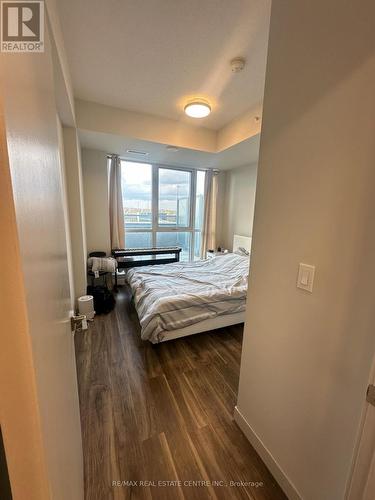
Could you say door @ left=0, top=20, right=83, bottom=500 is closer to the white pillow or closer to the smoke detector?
the smoke detector

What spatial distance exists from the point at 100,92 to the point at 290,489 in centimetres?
376

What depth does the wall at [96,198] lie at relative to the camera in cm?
367

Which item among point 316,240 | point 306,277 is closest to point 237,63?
point 316,240

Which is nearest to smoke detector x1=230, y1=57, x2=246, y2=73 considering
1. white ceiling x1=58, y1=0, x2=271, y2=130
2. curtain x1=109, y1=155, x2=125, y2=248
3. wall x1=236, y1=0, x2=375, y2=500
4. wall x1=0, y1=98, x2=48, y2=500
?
white ceiling x1=58, y1=0, x2=271, y2=130

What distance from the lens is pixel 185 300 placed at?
7.59 feet

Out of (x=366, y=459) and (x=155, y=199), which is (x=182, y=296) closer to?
(x=366, y=459)

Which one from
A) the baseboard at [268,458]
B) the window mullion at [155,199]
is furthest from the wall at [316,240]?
the window mullion at [155,199]

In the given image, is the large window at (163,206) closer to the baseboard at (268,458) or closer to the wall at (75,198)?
the wall at (75,198)

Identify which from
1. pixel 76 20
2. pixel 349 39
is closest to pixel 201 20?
pixel 76 20

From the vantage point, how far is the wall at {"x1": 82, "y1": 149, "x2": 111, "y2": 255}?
12.1 feet

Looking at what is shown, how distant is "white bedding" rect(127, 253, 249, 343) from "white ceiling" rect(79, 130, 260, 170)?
74.8 inches

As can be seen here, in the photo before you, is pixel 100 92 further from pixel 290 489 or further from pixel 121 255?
pixel 290 489

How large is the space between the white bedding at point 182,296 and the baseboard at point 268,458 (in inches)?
38.4

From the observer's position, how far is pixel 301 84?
98 cm
